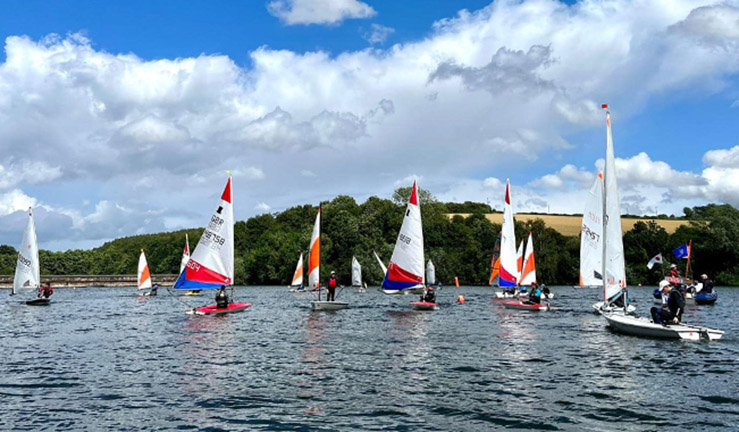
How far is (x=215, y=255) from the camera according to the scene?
133ft

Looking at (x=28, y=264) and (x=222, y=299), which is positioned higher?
(x=28, y=264)

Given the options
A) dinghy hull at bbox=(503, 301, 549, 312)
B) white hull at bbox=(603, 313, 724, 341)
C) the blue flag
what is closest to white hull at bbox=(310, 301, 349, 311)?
dinghy hull at bbox=(503, 301, 549, 312)

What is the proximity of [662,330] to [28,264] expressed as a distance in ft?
171

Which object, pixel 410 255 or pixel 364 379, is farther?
pixel 410 255

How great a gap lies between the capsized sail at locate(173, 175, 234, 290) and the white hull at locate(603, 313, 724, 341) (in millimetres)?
22999

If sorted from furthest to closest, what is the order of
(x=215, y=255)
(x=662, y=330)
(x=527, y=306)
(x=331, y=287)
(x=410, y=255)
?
(x=527, y=306) < (x=331, y=287) < (x=410, y=255) < (x=215, y=255) < (x=662, y=330)

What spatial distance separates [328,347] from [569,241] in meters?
106

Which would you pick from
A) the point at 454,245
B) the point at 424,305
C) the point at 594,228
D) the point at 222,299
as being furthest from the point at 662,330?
the point at 454,245


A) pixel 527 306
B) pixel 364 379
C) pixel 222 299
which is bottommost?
pixel 364 379

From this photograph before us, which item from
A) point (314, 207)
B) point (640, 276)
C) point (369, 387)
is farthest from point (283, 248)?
point (369, 387)

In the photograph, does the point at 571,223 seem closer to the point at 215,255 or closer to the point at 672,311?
the point at 215,255

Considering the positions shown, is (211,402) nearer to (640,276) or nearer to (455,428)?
(455,428)

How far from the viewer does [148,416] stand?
16.2m

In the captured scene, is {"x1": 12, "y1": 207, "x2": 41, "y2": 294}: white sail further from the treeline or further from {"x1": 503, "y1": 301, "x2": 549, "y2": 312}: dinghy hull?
the treeline
